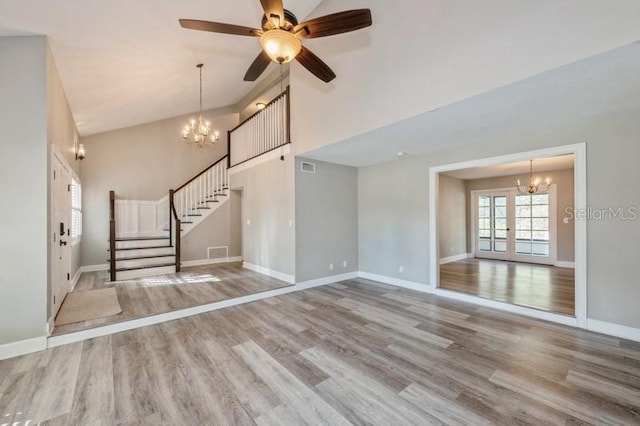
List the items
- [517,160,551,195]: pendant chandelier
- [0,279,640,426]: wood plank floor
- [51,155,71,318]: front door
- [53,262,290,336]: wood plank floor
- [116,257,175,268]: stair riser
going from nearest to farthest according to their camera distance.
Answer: [0,279,640,426]: wood plank floor → [51,155,71,318]: front door → [53,262,290,336]: wood plank floor → [116,257,175,268]: stair riser → [517,160,551,195]: pendant chandelier

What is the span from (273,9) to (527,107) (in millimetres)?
2875

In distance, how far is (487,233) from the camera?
884cm

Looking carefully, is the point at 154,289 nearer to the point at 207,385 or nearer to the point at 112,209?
the point at 112,209

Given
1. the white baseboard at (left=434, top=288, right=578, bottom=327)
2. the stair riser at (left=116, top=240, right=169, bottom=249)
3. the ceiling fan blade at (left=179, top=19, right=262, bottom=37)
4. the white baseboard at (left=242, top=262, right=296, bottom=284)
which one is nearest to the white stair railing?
the stair riser at (left=116, top=240, right=169, bottom=249)

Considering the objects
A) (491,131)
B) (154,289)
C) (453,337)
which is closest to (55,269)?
(154,289)

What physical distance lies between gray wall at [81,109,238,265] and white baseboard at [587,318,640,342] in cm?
887

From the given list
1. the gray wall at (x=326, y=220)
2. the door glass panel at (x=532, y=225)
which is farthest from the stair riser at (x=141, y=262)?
the door glass panel at (x=532, y=225)

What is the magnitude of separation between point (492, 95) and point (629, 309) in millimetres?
2990

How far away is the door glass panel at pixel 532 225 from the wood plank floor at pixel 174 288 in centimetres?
741

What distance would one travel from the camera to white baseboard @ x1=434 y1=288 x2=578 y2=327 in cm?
354

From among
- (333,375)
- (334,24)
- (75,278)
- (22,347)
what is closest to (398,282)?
(333,375)

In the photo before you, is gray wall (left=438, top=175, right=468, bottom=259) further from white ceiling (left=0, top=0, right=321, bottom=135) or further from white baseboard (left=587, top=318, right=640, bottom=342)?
white ceiling (left=0, top=0, right=321, bottom=135)

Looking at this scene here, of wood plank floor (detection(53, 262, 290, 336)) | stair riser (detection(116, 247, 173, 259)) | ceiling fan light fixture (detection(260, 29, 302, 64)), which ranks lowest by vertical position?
wood plank floor (detection(53, 262, 290, 336))

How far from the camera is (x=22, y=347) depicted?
9.23 ft
